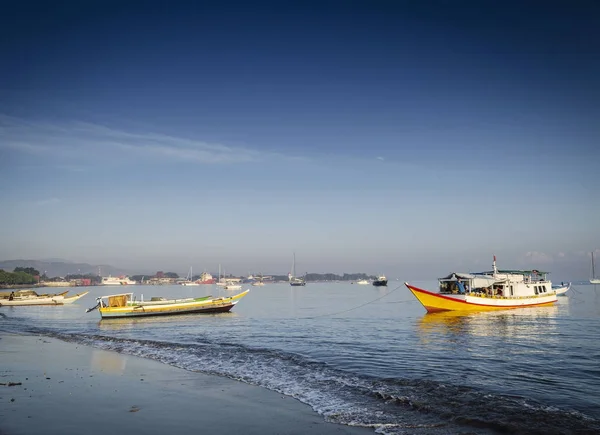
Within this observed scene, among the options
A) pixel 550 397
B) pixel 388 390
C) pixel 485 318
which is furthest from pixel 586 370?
pixel 485 318

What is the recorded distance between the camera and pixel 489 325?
111 ft

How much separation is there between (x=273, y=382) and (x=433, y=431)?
21.2 ft

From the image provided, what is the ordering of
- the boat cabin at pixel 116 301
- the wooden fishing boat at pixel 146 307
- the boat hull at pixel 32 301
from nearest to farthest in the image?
1. the wooden fishing boat at pixel 146 307
2. the boat cabin at pixel 116 301
3. the boat hull at pixel 32 301

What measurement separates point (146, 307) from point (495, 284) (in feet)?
124

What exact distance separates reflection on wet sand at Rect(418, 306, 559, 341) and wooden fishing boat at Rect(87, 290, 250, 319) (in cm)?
2274

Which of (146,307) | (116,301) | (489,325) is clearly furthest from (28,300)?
(489,325)

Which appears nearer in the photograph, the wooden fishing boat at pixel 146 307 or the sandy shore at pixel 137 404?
the sandy shore at pixel 137 404

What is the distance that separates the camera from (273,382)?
14.7m

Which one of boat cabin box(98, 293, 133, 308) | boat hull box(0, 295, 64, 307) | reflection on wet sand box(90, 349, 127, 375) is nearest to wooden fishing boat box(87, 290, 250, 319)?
boat cabin box(98, 293, 133, 308)

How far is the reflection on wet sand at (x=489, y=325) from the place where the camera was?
2870cm

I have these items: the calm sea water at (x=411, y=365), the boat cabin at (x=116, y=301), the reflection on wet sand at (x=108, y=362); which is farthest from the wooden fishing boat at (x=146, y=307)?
the reflection on wet sand at (x=108, y=362)

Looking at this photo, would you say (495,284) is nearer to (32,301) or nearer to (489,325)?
(489,325)

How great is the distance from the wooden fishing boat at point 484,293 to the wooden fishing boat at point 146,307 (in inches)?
844

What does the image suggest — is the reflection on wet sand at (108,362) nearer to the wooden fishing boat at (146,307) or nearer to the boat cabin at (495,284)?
the wooden fishing boat at (146,307)
